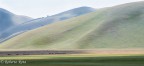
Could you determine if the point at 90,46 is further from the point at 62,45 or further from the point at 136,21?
the point at 136,21

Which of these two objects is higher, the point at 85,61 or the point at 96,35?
the point at 96,35

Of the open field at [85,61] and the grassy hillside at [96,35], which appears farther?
the grassy hillside at [96,35]

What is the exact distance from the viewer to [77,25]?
642 feet

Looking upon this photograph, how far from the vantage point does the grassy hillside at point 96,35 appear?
14638 cm

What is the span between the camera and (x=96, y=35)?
157250mm

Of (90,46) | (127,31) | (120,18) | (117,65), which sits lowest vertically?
(117,65)

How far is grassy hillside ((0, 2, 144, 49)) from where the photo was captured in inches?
5763

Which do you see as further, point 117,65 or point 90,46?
point 90,46

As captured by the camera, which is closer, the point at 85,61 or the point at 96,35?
the point at 85,61

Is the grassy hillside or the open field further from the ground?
the grassy hillside

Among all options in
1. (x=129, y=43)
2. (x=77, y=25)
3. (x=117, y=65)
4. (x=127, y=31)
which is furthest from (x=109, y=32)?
(x=117, y=65)

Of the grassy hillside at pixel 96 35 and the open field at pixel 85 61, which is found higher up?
the grassy hillside at pixel 96 35

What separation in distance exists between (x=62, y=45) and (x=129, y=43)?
28.9 metres

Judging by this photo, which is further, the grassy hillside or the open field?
the grassy hillside
